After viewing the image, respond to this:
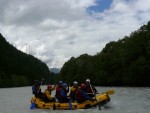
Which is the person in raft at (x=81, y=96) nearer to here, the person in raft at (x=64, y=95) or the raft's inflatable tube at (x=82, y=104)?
the raft's inflatable tube at (x=82, y=104)

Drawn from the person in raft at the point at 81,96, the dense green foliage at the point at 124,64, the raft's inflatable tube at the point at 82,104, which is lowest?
the raft's inflatable tube at the point at 82,104

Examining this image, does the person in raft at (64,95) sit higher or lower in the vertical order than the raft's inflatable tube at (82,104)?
higher

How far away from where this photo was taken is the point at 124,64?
78438 mm

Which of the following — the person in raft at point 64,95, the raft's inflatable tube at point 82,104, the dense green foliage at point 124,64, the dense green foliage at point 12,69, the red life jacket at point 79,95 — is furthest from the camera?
the dense green foliage at point 12,69

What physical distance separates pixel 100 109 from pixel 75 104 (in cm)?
200

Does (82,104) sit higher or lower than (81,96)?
lower

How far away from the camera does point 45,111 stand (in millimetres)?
29406

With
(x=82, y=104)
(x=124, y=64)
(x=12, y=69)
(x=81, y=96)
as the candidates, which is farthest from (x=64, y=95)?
(x=12, y=69)

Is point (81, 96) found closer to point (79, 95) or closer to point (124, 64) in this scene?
point (79, 95)

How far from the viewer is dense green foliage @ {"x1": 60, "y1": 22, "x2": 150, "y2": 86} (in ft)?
235

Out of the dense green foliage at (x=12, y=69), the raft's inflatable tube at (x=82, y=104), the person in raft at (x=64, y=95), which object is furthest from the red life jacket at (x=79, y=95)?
the dense green foliage at (x=12, y=69)

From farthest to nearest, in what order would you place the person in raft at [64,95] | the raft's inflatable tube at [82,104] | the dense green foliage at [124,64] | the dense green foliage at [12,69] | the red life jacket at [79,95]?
the dense green foliage at [12,69] → the dense green foliage at [124,64] → the person in raft at [64,95] → the red life jacket at [79,95] → the raft's inflatable tube at [82,104]

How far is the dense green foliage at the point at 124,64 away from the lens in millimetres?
71500

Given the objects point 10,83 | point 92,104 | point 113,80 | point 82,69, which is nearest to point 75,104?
point 92,104
